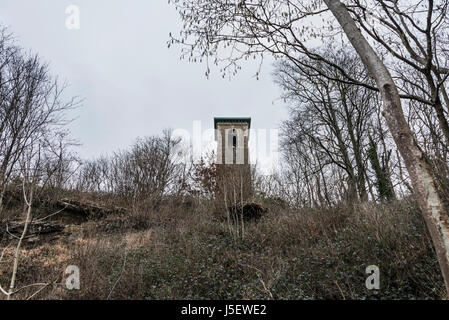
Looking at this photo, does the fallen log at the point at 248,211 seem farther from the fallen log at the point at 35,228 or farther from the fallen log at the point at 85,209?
the fallen log at the point at 35,228

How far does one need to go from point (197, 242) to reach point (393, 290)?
5337 mm

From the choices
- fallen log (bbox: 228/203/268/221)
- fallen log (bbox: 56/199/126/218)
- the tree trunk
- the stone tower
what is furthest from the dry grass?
the stone tower

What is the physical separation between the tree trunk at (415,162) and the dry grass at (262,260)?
8.64 feet

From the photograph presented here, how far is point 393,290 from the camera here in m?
4.05

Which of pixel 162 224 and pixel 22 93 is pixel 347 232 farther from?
pixel 22 93

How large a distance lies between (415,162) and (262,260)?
5049 mm

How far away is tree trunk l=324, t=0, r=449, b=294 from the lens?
1.75 metres

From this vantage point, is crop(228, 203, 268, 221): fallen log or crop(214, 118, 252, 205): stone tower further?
crop(214, 118, 252, 205): stone tower

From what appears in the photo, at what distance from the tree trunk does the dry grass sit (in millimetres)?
2632

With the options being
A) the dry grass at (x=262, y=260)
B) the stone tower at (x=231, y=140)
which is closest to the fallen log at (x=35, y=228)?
the dry grass at (x=262, y=260)

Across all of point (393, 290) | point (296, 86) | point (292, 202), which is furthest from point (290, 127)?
point (393, 290)

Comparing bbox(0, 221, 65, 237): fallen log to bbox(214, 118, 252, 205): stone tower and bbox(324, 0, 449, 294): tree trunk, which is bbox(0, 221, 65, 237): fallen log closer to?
bbox(214, 118, 252, 205): stone tower

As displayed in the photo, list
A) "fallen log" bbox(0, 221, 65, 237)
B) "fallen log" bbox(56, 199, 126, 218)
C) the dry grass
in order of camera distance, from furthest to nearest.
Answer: "fallen log" bbox(56, 199, 126, 218) → "fallen log" bbox(0, 221, 65, 237) → the dry grass

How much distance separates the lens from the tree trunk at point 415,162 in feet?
5.73
